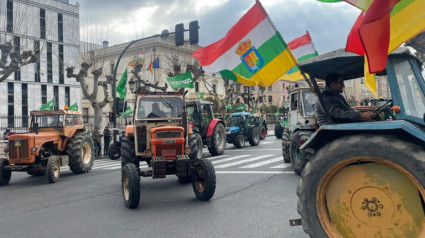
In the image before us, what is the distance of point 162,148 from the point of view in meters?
7.79

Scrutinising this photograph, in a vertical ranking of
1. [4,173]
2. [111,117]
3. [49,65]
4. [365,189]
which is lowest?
[4,173]

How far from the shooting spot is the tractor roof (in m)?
4.10

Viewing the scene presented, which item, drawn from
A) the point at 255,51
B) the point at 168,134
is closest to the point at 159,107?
the point at 168,134

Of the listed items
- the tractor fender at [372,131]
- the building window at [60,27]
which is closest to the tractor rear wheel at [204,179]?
the tractor fender at [372,131]

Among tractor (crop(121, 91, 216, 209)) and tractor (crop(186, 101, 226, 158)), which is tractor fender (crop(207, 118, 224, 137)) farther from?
tractor (crop(121, 91, 216, 209))

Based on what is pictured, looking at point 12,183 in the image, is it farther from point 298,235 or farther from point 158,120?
point 298,235

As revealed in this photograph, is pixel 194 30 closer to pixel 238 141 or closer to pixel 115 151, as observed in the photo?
pixel 115 151

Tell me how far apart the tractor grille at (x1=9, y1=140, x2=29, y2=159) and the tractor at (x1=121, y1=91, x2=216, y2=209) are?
3.69m

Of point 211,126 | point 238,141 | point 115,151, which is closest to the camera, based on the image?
point 211,126

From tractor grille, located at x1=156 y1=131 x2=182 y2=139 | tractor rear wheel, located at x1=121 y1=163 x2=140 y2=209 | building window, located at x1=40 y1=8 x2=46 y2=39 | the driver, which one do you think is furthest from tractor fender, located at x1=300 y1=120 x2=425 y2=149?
building window, located at x1=40 y1=8 x2=46 y2=39

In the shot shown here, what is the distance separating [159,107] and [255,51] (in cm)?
372

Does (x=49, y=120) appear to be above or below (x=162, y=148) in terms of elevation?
above

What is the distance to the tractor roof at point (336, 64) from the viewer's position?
4095 millimetres

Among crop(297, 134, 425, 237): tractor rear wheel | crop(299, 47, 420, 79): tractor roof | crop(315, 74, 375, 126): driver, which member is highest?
crop(299, 47, 420, 79): tractor roof
